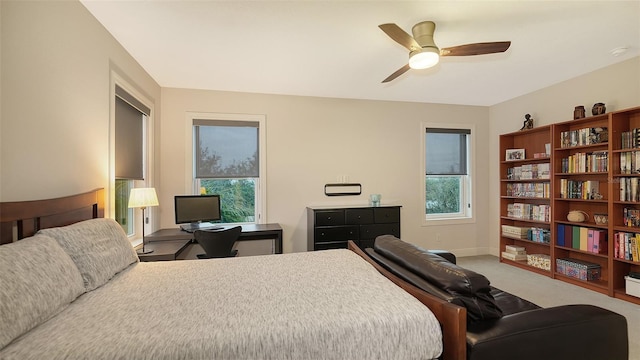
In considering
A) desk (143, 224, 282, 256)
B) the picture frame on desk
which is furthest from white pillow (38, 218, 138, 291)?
the picture frame on desk

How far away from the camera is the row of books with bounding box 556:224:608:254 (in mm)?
3092

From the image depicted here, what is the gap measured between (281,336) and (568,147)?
4.06 meters

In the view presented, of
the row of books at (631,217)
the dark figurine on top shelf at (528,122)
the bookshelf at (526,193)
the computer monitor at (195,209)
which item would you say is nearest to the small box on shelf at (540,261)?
the bookshelf at (526,193)

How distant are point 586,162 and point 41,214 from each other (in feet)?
16.4

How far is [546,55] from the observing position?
2.87m

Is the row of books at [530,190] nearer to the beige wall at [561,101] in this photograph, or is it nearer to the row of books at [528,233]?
the beige wall at [561,101]

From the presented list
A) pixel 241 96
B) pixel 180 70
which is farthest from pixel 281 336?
pixel 241 96

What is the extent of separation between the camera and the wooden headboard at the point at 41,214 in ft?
4.34

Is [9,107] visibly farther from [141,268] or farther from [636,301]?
[636,301]

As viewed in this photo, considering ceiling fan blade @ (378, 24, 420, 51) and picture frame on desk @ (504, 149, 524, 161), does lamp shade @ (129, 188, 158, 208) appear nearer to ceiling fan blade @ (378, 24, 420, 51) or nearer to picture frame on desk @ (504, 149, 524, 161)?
ceiling fan blade @ (378, 24, 420, 51)

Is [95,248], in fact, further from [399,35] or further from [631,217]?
[631,217]

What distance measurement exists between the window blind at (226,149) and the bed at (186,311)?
2.14 meters

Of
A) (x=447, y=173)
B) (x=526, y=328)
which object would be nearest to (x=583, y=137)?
(x=447, y=173)

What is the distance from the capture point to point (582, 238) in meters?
3.26
